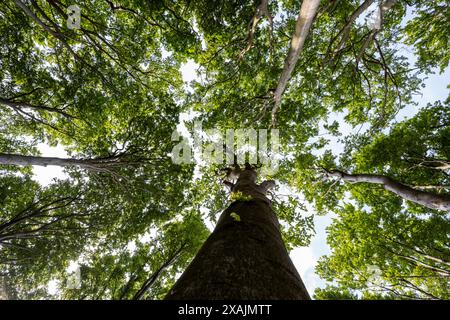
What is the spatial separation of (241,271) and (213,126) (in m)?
7.29

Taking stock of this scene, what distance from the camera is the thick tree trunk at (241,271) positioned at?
146 cm

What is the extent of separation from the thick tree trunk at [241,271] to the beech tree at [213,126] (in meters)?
2.28

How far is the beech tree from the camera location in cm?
632

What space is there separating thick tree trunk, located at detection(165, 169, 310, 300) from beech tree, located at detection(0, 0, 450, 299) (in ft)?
7.49

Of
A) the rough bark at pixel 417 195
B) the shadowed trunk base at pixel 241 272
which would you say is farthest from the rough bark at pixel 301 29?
the shadowed trunk base at pixel 241 272

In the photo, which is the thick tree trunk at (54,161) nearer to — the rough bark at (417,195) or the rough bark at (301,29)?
the rough bark at (301,29)

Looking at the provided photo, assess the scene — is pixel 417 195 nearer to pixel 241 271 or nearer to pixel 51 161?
pixel 241 271

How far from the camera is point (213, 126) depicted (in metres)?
8.58

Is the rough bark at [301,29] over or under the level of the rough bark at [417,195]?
over

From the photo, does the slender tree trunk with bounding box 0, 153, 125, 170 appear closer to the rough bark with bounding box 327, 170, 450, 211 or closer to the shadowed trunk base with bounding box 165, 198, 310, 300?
the shadowed trunk base with bounding box 165, 198, 310, 300

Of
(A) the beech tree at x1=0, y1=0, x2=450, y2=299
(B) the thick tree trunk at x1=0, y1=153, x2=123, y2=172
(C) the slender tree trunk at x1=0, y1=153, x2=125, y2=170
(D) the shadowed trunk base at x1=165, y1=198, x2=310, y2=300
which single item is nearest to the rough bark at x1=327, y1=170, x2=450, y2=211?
(A) the beech tree at x1=0, y1=0, x2=450, y2=299

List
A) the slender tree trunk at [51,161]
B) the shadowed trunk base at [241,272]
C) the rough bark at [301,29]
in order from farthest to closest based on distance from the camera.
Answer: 1. the slender tree trunk at [51,161]
2. the rough bark at [301,29]
3. the shadowed trunk base at [241,272]
